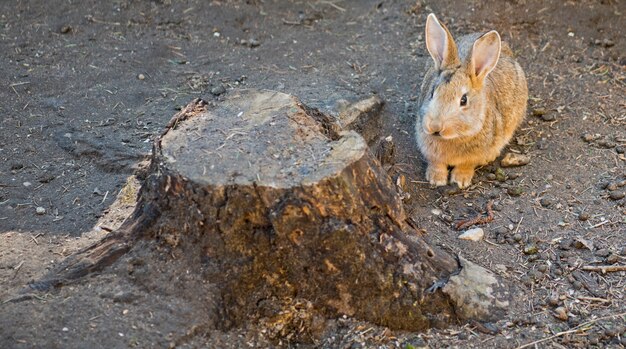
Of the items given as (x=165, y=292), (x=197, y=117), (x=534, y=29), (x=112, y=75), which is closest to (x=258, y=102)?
(x=197, y=117)

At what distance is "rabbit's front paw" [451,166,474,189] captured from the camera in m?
5.21

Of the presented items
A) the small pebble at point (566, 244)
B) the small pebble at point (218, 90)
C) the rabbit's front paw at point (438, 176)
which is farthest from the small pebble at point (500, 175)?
the small pebble at point (218, 90)

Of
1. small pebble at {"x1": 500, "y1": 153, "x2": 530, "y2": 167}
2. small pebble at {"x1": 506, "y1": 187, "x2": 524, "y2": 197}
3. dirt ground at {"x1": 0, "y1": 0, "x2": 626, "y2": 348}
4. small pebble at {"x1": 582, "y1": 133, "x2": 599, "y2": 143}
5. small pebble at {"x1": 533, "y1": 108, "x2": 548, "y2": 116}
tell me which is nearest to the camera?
dirt ground at {"x1": 0, "y1": 0, "x2": 626, "y2": 348}

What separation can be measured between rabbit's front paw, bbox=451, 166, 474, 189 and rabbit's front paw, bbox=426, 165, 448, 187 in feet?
0.19

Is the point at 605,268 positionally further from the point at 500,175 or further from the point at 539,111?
the point at 539,111

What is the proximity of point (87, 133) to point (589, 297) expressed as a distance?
3674mm

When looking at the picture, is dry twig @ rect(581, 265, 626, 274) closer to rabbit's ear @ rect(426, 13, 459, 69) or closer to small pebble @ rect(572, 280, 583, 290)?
small pebble @ rect(572, 280, 583, 290)

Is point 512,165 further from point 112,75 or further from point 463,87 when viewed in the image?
point 112,75

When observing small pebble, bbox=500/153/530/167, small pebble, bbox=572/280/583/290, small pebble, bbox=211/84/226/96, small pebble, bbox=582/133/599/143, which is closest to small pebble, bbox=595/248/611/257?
small pebble, bbox=572/280/583/290

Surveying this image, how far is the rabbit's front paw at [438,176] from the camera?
5.25 m

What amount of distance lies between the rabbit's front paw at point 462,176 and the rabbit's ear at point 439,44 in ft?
2.49

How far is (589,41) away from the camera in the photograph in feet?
21.8

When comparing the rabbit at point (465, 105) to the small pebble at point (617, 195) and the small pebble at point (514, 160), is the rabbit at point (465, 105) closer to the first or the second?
the small pebble at point (514, 160)

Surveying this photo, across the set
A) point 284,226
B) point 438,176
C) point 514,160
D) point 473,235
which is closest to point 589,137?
point 514,160
